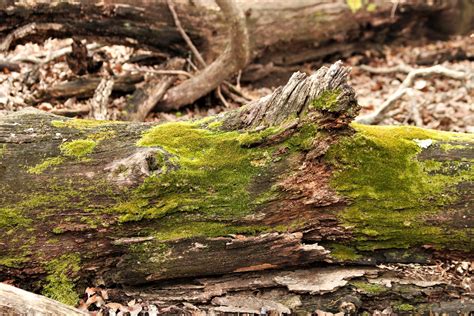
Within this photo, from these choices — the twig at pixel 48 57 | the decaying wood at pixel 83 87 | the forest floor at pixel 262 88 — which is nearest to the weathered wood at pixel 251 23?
the forest floor at pixel 262 88

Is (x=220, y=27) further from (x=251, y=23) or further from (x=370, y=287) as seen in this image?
(x=370, y=287)

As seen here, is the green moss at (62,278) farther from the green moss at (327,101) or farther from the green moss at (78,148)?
the green moss at (327,101)

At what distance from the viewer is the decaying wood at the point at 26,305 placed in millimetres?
3135

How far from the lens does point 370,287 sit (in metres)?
3.78

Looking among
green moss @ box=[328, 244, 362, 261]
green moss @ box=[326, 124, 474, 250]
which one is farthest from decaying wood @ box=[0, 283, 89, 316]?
green moss @ box=[326, 124, 474, 250]

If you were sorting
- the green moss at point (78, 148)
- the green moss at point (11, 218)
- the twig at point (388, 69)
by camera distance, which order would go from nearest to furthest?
the green moss at point (11, 218)
the green moss at point (78, 148)
the twig at point (388, 69)

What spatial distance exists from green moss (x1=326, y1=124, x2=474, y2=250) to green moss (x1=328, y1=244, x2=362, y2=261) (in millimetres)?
67

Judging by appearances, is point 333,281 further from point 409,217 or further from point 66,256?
point 66,256

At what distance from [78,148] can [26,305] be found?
1.27 metres

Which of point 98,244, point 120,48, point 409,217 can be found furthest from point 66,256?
point 120,48

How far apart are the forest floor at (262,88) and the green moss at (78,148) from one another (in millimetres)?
2236

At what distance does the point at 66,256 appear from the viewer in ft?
12.3

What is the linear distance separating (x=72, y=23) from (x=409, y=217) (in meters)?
5.76

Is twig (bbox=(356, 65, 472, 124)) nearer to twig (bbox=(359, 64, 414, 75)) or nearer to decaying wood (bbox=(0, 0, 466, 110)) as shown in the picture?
twig (bbox=(359, 64, 414, 75))
